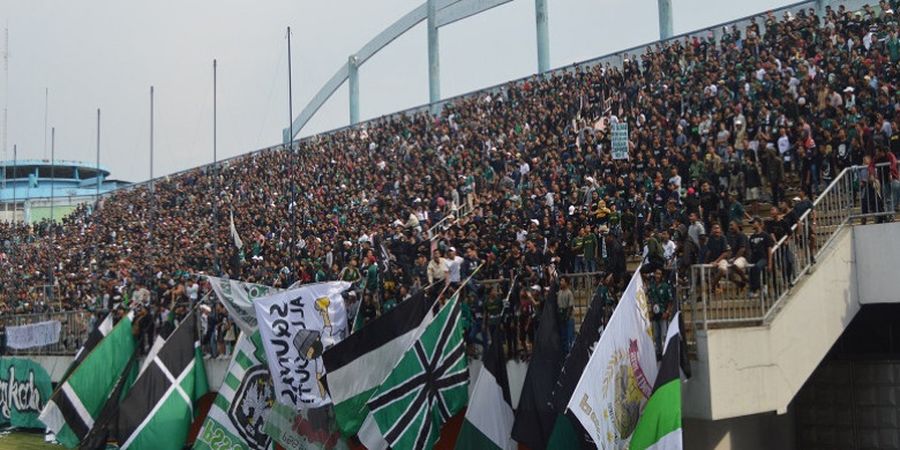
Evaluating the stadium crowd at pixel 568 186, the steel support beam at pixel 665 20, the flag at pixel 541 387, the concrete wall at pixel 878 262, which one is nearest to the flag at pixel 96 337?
the stadium crowd at pixel 568 186

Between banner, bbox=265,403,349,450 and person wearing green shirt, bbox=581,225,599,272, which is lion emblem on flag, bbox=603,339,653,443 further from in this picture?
banner, bbox=265,403,349,450

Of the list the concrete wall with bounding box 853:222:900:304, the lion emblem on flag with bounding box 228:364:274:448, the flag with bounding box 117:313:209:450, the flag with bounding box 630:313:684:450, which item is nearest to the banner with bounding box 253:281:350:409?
the lion emblem on flag with bounding box 228:364:274:448

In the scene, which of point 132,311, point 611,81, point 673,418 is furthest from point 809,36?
point 132,311

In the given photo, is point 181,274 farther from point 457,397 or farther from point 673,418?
point 673,418

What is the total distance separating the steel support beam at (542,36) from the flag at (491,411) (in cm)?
2232

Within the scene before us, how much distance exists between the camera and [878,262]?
14.9m

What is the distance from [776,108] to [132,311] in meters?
13.5

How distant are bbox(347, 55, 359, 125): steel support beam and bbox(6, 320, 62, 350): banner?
18.7 metres

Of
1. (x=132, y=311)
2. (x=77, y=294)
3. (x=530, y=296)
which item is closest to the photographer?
(x=530, y=296)

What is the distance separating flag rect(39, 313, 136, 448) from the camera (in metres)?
20.5

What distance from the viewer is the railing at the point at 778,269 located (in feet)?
44.4

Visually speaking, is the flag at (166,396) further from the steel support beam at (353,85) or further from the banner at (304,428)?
the steel support beam at (353,85)

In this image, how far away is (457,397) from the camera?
15.5 m

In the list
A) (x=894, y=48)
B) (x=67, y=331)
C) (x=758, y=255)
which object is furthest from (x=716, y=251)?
(x=67, y=331)
